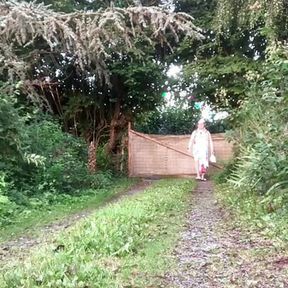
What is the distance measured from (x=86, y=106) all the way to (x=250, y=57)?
578cm

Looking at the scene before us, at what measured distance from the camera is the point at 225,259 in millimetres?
4801

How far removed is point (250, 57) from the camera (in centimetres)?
1730

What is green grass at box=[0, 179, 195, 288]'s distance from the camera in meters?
3.80

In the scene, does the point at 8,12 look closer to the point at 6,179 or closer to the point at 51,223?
the point at 6,179

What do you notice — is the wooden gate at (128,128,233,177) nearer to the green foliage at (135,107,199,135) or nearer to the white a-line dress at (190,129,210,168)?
the white a-line dress at (190,129,210,168)

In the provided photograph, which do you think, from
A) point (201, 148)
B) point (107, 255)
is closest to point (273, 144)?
point (107, 255)

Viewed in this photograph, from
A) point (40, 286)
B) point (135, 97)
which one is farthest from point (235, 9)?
point (40, 286)

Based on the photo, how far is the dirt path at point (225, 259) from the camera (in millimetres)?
4125

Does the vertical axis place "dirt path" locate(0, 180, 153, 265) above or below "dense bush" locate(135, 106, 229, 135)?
below

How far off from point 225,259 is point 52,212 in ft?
14.7

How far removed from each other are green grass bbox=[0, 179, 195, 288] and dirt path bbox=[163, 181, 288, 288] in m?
0.17

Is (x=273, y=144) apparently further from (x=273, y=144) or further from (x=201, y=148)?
(x=201, y=148)

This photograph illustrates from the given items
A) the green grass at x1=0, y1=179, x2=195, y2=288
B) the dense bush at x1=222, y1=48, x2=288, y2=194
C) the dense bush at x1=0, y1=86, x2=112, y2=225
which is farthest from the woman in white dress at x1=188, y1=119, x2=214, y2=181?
the green grass at x1=0, y1=179, x2=195, y2=288

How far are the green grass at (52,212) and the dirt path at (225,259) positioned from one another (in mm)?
2273
